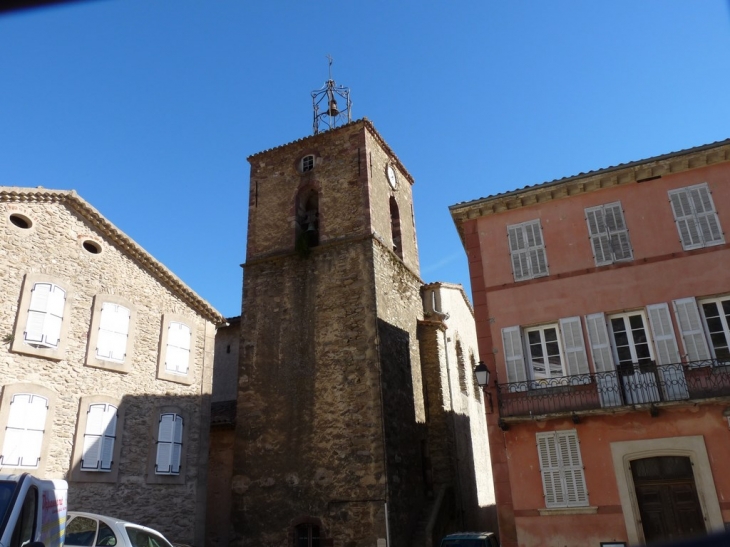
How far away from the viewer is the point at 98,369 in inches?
603

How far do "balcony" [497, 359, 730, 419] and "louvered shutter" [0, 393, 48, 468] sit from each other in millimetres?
10301

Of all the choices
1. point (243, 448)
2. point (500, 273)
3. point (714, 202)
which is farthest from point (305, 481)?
point (714, 202)

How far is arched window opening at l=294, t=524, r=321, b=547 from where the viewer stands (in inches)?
635

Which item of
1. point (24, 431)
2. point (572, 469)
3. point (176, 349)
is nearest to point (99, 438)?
point (24, 431)

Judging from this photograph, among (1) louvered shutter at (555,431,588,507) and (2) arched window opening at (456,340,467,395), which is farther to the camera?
(2) arched window opening at (456,340,467,395)

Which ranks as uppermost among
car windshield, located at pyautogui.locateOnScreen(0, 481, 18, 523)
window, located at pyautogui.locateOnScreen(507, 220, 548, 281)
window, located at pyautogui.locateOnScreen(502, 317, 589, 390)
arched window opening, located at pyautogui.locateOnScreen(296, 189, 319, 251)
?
arched window opening, located at pyautogui.locateOnScreen(296, 189, 319, 251)

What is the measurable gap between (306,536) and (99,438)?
19.4 feet

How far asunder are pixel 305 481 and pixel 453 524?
479 cm

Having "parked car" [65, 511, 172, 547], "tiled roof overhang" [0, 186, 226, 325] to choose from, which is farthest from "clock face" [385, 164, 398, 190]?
"parked car" [65, 511, 172, 547]

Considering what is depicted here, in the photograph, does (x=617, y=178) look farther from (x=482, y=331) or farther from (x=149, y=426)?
(x=149, y=426)

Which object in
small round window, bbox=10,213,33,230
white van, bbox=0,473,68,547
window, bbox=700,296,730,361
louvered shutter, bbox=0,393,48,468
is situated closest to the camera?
white van, bbox=0,473,68,547

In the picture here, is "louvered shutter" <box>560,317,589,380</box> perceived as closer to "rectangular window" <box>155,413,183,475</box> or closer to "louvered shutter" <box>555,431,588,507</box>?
"louvered shutter" <box>555,431,588,507</box>

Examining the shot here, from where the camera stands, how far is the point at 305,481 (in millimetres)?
16641

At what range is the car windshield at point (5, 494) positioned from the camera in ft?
19.7
